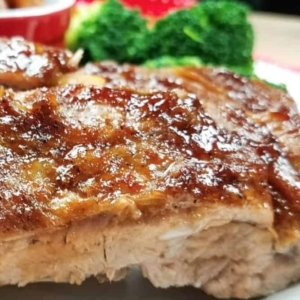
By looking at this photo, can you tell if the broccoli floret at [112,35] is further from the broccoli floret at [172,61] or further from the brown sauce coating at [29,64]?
the brown sauce coating at [29,64]

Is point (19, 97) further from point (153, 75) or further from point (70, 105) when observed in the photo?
point (153, 75)

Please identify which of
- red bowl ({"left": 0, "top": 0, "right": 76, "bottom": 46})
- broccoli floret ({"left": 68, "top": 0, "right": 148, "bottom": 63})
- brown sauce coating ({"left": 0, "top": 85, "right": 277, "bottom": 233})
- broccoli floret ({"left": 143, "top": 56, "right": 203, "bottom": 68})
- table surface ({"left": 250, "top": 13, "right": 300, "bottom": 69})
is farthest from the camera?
table surface ({"left": 250, "top": 13, "right": 300, "bottom": 69})

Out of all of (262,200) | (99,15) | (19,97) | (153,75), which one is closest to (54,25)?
(99,15)

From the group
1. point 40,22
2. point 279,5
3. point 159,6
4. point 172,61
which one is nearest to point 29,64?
point 172,61

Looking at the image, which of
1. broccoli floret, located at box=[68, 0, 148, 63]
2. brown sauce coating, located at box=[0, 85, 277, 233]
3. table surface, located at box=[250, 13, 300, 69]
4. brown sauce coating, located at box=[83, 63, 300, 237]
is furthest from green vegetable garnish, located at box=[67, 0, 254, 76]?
brown sauce coating, located at box=[0, 85, 277, 233]

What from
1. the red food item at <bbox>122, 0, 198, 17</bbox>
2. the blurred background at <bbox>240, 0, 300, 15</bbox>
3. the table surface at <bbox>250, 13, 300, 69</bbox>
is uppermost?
the red food item at <bbox>122, 0, 198, 17</bbox>

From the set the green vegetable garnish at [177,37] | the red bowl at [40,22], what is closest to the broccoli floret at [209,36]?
the green vegetable garnish at [177,37]

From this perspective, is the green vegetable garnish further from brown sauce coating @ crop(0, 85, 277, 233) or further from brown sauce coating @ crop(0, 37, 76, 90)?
brown sauce coating @ crop(0, 85, 277, 233)
